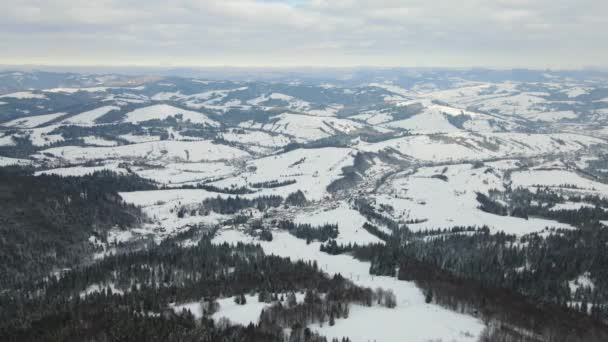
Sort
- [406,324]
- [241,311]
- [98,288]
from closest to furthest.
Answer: [406,324] → [241,311] → [98,288]

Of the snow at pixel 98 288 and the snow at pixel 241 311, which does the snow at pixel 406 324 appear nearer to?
the snow at pixel 241 311

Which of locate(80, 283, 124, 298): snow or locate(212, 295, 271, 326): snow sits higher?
locate(212, 295, 271, 326): snow

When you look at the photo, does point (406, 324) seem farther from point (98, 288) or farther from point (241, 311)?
point (98, 288)

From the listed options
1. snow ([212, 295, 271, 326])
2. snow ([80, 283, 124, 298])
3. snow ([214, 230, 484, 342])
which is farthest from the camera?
snow ([80, 283, 124, 298])

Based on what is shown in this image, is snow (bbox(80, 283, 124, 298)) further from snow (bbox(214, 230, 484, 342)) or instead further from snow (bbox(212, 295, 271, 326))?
snow (bbox(214, 230, 484, 342))

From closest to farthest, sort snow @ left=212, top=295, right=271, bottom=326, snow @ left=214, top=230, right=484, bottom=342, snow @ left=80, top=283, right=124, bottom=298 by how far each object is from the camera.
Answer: snow @ left=214, top=230, right=484, bottom=342 → snow @ left=212, top=295, right=271, bottom=326 → snow @ left=80, top=283, right=124, bottom=298

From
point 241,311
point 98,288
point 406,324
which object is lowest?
point 98,288

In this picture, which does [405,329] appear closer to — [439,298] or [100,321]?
[439,298]

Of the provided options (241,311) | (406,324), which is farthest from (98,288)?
(406,324)

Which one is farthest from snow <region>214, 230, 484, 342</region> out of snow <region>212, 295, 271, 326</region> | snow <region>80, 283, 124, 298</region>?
snow <region>80, 283, 124, 298</region>

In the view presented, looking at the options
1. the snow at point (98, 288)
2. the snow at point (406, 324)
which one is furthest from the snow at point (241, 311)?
the snow at point (98, 288)

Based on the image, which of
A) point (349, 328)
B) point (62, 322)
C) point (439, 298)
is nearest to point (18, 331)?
point (62, 322)

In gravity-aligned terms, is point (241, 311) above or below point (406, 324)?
below
